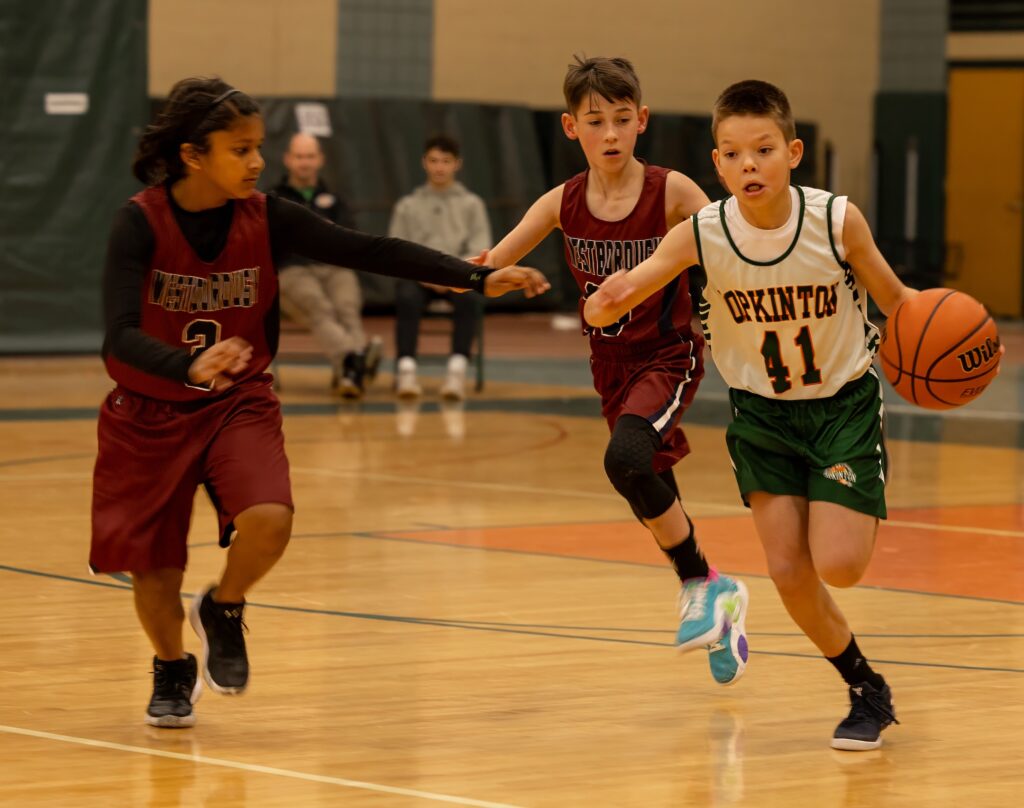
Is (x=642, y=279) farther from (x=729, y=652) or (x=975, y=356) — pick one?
(x=729, y=652)

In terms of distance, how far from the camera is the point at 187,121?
14.7 feet

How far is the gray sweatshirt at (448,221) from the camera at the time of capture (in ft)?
40.8

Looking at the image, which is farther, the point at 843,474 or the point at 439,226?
the point at 439,226

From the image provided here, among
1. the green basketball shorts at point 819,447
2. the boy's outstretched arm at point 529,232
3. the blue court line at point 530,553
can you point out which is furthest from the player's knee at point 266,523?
the blue court line at point 530,553

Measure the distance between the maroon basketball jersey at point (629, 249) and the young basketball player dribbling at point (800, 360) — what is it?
864 mm

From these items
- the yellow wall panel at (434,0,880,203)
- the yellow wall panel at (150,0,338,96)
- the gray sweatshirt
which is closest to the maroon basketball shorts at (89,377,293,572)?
the gray sweatshirt

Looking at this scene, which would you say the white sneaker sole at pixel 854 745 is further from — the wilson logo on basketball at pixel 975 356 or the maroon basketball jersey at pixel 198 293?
the maroon basketball jersey at pixel 198 293

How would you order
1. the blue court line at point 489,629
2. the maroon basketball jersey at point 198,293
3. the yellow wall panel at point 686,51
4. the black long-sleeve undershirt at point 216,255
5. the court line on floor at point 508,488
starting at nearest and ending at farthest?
1. the black long-sleeve undershirt at point 216,255
2. the maroon basketball jersey at point 198,293
3. the blue court line at point 489,629
4. the court line on floor at point 508,488
5. the yellow wall panel at point 686,51

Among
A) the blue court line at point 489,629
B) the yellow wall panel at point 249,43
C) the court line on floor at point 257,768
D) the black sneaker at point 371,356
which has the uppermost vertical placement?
the yellow wall panel at point 249,43

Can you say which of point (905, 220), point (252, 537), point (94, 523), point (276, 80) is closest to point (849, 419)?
point (252, 537)

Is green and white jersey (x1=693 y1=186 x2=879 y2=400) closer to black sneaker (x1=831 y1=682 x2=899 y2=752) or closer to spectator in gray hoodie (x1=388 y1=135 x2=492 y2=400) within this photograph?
black sneaker (x1=831 y1=682 x2=899 y2=752)

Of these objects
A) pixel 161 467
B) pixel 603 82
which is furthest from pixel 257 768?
pixel 603 82

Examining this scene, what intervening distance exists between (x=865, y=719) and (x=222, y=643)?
4.66 ft

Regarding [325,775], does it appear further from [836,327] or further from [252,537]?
[836,327]
